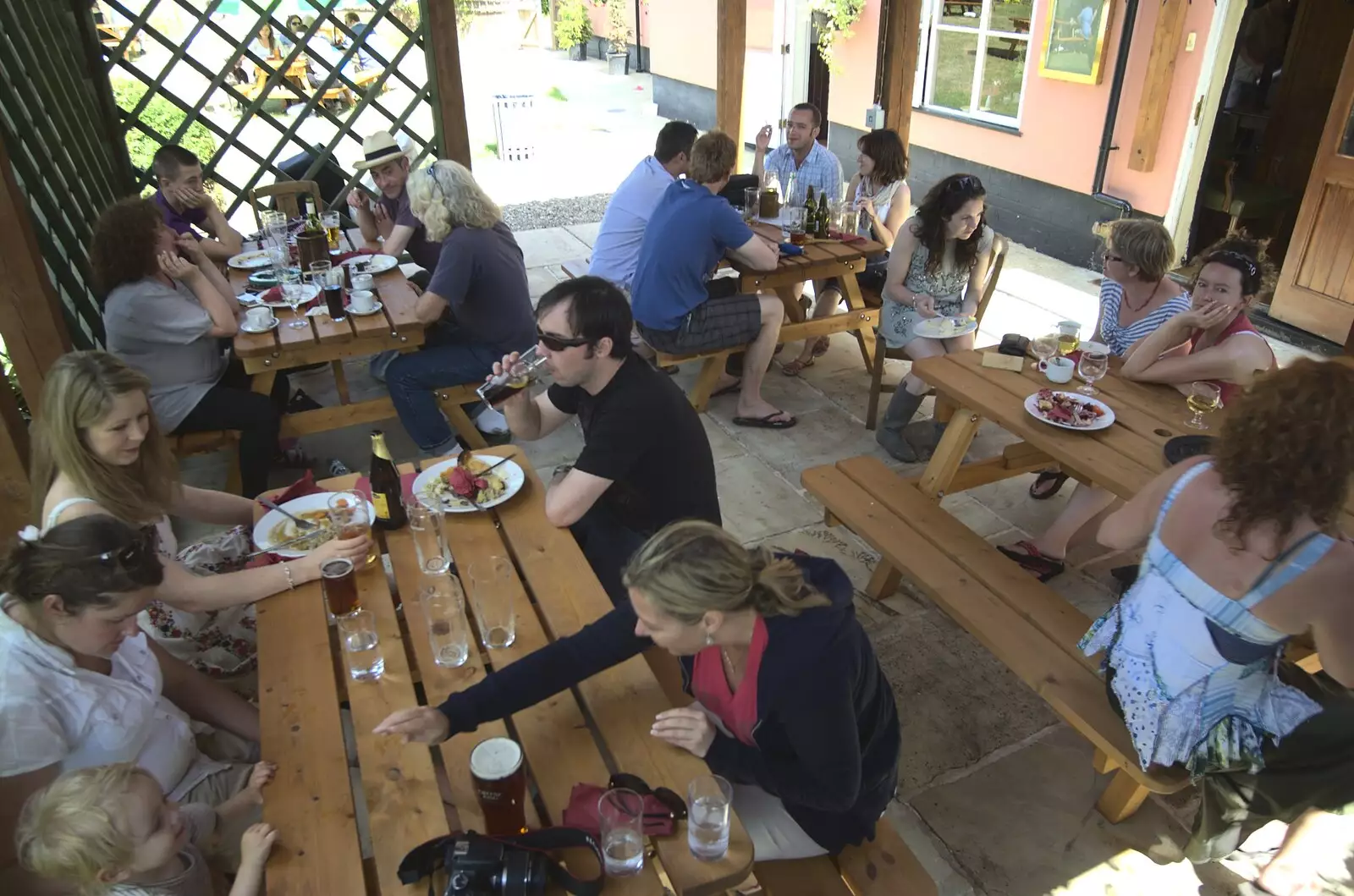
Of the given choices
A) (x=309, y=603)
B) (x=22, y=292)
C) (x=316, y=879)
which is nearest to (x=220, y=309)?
(x=22, y=292)

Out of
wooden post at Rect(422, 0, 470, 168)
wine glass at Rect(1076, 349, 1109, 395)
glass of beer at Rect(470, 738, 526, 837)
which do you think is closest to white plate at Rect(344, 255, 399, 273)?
wooden post at Rect(422, 0, 470, 168)

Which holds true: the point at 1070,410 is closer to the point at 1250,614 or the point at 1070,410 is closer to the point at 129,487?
the point at 1250,614

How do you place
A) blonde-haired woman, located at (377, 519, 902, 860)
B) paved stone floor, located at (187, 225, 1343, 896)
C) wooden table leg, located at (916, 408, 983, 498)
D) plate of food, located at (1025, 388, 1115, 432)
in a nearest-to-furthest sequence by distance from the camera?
blonde-haired woman, located at (377, 519, 902, 860)
paved stone floor, located at (187, 225, 1343, 896)
plate of food, located at (1025, 388, 1115, 432)
wooden table leg, located at (916, 408, 983, 498)

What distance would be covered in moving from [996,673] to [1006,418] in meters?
0.91

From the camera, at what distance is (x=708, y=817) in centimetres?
162

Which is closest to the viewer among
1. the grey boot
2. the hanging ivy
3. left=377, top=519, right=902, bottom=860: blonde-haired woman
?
left=377, top=519, right=902, bottom=860: blonde-haired woman

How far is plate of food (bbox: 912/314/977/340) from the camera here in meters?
4.34

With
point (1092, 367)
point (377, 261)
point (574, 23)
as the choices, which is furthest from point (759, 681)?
point (574, 23)

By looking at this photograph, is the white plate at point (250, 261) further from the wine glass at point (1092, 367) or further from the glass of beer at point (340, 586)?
the wine glass at point (1092, 367)

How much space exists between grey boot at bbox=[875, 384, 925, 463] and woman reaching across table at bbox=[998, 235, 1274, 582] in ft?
3.93

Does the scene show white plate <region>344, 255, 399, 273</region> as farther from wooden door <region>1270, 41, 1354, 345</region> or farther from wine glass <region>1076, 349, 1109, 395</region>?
wooden door <region>1270, 41, 1354, 345</region>

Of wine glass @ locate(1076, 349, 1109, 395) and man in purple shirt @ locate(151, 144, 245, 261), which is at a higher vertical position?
man in purple shirt @ locate(151, 144, 245, 261)

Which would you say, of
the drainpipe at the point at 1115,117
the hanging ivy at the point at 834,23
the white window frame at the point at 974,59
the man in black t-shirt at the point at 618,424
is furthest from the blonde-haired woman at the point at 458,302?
the hanging ivy at the point at 834,23

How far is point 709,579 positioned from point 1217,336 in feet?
8.50
